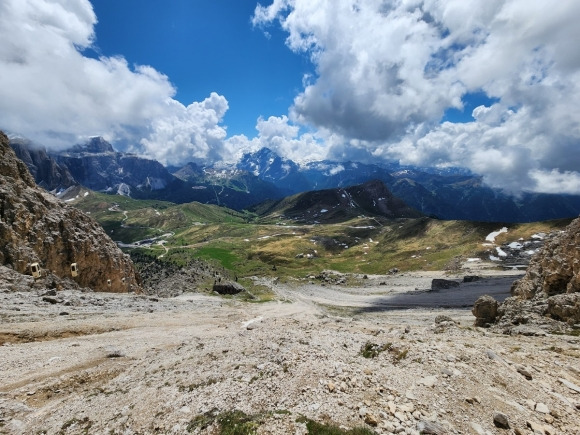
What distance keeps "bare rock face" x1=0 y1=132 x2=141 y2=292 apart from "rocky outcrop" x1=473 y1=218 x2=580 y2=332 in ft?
211

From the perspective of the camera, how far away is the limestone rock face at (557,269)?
33.8 metres

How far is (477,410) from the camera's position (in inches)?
522

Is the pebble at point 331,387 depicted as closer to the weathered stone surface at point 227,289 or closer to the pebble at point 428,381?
the pebble at point 428,381

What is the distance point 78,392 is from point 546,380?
2633 centimetres

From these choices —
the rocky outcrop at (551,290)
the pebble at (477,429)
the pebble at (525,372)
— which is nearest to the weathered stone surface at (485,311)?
the rocky outcrop at (551,290)

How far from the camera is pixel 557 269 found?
35.6m

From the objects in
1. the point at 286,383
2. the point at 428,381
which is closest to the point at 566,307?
the point at 428,381

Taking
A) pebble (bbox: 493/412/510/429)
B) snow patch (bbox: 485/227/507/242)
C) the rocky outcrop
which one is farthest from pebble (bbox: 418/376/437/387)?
snow patch (bbox: 485/227/507/242)

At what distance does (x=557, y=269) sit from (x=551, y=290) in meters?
Answer: 2.54

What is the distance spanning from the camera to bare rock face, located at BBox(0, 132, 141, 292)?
156 feet

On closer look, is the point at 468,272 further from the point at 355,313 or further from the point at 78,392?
the point at 78,392

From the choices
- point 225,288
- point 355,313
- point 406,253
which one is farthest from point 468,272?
point 225,288

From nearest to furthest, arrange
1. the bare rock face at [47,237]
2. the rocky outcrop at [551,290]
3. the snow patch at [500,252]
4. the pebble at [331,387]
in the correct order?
the pebble at [331,387] < the rocky outcrop at [551,290] < the bare rock face at [47,237] < the snow patch at [500,252]

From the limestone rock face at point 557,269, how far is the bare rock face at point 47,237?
227 feet
